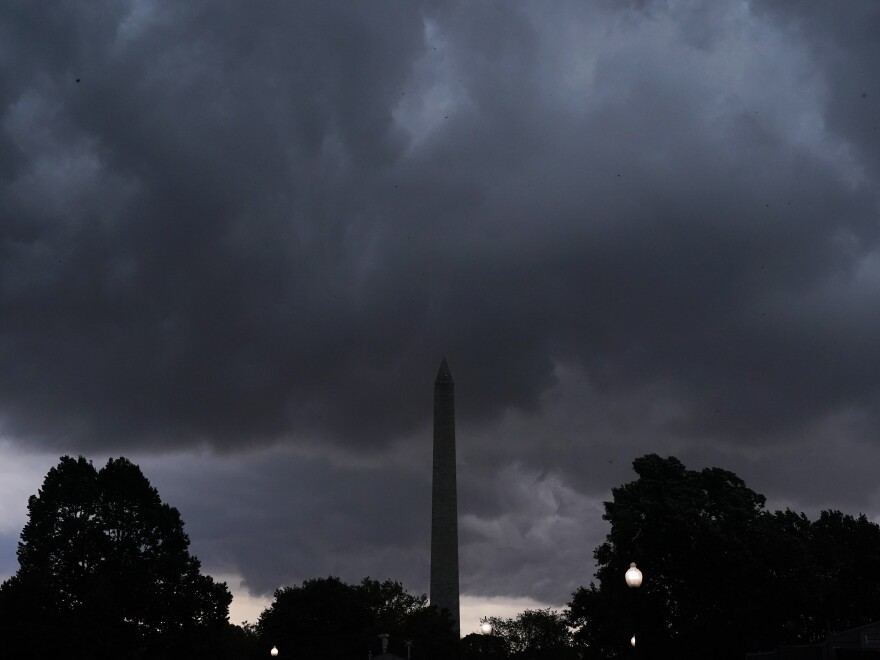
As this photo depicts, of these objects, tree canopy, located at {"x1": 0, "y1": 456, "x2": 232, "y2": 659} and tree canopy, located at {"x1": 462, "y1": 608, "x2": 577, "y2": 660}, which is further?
tree canopy, located at {"x1": 462, "y1": 608, "x2": 577, "y2": 660}

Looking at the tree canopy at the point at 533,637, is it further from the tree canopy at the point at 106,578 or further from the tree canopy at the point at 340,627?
the tree canopy at the point at 106,578

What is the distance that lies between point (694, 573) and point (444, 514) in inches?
1147

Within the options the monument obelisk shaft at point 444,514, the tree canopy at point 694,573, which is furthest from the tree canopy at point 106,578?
the tree canopy at point 694,573

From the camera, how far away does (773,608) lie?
56.3 metres

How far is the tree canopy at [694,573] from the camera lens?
56594mm

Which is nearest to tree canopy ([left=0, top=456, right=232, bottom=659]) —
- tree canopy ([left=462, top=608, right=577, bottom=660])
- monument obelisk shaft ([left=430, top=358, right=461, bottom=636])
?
monument obelisk shaft ([left=430, top=358, right=461, bottom=636])

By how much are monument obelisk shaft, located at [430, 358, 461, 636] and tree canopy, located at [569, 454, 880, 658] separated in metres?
22.1

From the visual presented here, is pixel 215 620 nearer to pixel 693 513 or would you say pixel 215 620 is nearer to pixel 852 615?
pixel 693 513

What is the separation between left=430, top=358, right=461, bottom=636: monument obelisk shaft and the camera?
3246 inches

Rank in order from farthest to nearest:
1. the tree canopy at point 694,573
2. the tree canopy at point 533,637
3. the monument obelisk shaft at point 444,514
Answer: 1. the tree canopy at point 533,637
2. the monument obelisk shaft at point 444,514
3. the tree canopy at point 694,573

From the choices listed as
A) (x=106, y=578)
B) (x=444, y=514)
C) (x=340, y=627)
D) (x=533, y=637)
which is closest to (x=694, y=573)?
(x=444, y=514)

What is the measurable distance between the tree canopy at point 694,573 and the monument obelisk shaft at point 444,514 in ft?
72.7

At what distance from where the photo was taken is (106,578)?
193 ft

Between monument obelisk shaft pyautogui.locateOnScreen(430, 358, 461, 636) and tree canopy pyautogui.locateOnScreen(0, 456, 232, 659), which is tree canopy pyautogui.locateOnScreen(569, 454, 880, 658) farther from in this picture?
tree canopy pyautogui.locateOnScreen(0, 456, 232, 659)
